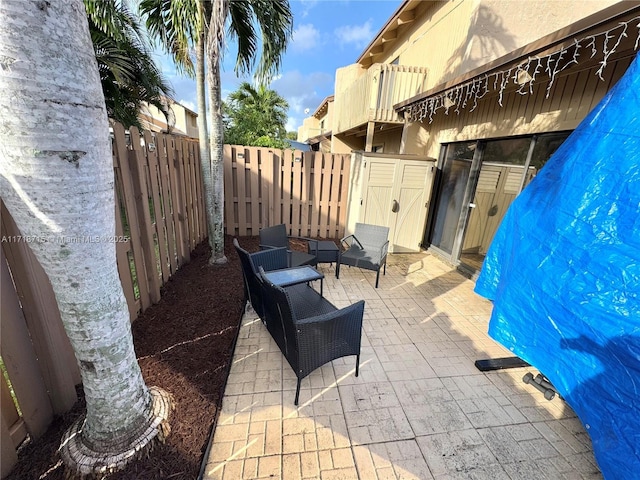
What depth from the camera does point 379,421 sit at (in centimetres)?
196

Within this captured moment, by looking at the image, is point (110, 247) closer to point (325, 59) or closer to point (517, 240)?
point (517, 240)

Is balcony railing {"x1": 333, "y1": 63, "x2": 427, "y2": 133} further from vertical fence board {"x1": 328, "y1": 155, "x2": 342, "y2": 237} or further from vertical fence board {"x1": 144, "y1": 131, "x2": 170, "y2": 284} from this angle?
vertical fence board {"x1": 144, "y1": 131, "x2": 170, "y2": 284}

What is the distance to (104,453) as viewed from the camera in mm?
1451

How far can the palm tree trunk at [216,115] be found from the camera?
2924 mm

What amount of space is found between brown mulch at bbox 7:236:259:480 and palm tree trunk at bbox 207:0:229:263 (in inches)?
20.1

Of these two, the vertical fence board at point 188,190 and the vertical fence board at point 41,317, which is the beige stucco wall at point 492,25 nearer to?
the vertical fence board at point 188,190

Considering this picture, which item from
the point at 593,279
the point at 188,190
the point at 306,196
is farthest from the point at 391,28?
the point at 593,279

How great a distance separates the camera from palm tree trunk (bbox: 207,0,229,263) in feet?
9.59

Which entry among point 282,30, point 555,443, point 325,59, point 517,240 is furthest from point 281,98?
point 555,443

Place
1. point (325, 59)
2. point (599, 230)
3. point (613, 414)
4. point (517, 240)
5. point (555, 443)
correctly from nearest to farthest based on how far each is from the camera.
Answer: point (613, 414), point (599, 230), point (555, 443), point (517, 240), point (325, 59)

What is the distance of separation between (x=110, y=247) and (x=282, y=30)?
4.19m

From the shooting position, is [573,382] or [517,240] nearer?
[573,382]

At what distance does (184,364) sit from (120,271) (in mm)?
1044

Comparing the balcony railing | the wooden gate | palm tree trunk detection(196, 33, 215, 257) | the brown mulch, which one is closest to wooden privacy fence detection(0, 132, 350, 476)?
the brown mulch
